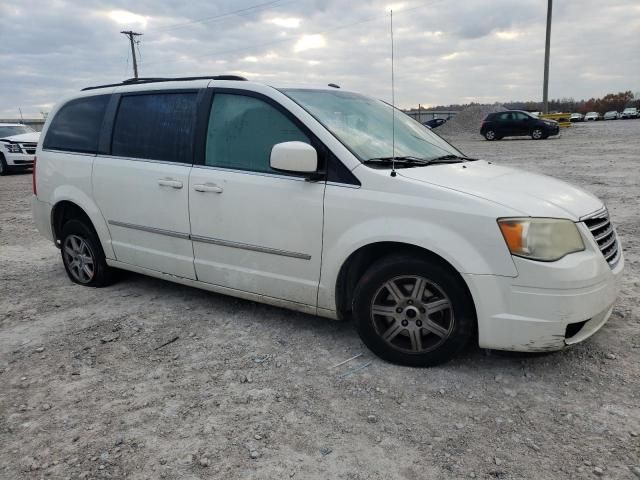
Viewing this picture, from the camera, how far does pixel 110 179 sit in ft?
14.4

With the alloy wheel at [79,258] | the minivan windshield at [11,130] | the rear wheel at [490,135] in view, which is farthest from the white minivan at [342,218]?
the rear wheel at [490,135]

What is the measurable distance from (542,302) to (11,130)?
773 inches

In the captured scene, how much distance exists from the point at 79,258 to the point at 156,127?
166 centimetres

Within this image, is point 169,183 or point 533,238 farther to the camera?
point 169,183

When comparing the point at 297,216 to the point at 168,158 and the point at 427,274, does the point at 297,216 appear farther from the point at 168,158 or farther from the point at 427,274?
the point at 168,158

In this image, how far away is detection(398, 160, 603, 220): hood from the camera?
288 cm

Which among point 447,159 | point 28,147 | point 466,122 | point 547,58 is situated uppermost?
point 547,58

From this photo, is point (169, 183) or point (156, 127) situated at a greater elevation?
point (156, 127)

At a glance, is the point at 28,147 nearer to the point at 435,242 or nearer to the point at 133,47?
the point at 435,242

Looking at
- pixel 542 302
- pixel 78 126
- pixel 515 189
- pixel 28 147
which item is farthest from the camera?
pixel 28 147

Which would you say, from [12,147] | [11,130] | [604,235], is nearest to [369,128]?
[604,235]

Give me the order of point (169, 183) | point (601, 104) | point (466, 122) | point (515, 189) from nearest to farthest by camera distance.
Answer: point (515, 189) → point (169, 183) → point (466, 122) → point (601, 104)

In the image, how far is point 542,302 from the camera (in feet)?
9.05

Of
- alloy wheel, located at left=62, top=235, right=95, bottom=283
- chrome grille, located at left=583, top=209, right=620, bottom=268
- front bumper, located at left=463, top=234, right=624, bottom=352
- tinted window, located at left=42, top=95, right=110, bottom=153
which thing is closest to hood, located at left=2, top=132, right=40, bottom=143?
tinted window, located at left=42, top=95, right=110, bottom=153
